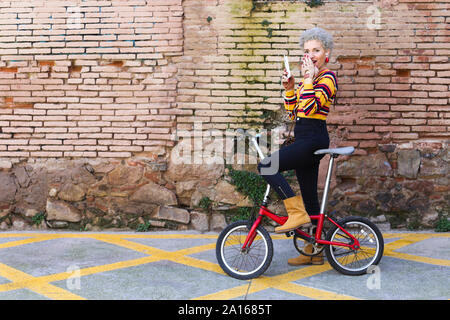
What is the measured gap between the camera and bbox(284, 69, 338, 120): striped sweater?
3658 millimetres

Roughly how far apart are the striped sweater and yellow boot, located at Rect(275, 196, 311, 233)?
0.75m

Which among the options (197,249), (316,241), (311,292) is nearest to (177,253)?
(197,249)

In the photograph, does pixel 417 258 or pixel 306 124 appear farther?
pixel 417 258

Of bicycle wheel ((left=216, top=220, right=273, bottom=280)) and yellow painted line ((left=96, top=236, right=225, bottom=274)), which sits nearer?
bicycle wheel ((left=216, top=220, right=273, bottom=280))

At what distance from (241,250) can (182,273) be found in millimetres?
A: 580

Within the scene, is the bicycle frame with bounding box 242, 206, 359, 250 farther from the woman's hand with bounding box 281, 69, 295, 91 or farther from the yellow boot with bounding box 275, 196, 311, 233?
the woman's hand with bounding box 281, 69, 295, 91

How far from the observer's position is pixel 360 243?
3865 mm

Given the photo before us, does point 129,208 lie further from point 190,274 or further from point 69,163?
point 190,274

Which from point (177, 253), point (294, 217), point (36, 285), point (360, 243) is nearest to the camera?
point (36, 285)

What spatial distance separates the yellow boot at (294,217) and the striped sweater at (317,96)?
0.75m

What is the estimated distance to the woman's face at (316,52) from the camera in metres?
3.82

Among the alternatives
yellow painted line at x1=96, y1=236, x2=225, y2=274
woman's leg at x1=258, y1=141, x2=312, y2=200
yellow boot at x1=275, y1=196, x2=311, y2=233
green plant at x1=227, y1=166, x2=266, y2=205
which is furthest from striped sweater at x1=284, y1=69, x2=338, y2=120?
green plant at x1=227, y1=166, x2=266, y2=205

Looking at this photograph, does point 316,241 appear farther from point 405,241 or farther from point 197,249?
point 405,241

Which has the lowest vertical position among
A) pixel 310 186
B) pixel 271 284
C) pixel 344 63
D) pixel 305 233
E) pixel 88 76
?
pixel 271 284
